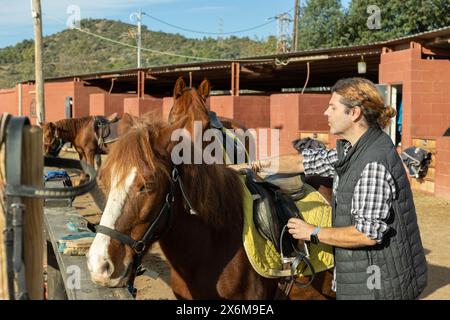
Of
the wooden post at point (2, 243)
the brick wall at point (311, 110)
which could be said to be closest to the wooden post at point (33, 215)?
the wooden post at point (2, 243)

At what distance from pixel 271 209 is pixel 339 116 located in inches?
26.6

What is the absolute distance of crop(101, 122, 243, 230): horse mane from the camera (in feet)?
7.10

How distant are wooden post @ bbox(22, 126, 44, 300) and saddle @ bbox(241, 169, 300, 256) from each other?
1419mm

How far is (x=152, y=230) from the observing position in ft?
7.16

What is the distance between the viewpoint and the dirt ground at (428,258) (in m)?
4.89

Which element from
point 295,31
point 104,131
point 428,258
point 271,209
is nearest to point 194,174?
point 271,209

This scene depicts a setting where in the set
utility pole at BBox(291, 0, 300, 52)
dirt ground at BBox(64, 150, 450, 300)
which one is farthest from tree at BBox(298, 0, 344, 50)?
dirt ground at BBox(64, 150, 450, 300)

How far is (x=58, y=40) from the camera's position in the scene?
74.8m

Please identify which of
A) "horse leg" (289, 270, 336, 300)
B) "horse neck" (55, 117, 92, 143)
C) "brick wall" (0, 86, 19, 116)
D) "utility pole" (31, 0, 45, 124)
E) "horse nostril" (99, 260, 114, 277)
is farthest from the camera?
"brick wall" (0, 86, 19, 116)

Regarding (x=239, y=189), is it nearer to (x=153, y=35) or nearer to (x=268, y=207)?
(x=268, y=207)

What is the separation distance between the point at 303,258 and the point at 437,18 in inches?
1030

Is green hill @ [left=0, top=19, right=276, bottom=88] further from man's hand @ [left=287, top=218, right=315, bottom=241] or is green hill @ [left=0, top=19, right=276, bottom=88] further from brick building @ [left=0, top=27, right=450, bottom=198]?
man's hand @ [left=287, top=218, right=315, bottom=241]

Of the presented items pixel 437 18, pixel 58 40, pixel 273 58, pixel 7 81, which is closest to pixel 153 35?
pixel 58 40
